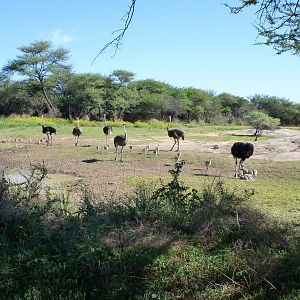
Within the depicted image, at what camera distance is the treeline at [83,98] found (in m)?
52.3

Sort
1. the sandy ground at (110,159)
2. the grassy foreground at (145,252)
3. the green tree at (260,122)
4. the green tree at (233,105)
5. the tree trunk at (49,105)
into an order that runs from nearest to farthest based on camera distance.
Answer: the grassy foreground at (145,252) → the sandy ground at (110,159) → the green tree at (260,122) → the tree trunk at (49,105) → the green tree at (233,105)

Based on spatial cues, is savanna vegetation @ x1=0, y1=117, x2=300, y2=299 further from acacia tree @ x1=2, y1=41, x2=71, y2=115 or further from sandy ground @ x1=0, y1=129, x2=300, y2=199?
acacia tree @ x1=2, y1=41, x2=71, y2=115

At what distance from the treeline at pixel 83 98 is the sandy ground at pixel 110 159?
22.8 m

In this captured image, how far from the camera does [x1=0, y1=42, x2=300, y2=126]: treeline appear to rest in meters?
52.3

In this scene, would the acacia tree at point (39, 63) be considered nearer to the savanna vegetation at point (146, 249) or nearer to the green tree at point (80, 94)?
the green tree at point (80, 94)

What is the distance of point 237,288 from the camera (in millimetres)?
4566

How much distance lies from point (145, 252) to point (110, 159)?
15.7 metres

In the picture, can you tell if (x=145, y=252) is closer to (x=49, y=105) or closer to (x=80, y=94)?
(x=80, y=94)

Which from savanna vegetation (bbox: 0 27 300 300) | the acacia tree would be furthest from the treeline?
savanna vegetation (bbox: 0 27 300 300)

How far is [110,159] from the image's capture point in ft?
67.5

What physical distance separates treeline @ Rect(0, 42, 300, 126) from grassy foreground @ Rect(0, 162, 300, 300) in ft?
148

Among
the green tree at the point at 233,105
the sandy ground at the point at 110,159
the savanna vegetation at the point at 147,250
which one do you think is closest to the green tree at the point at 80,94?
the green tree at the point at 233,105

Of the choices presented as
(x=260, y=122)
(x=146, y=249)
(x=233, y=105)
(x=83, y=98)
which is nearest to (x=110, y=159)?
(x=146, y=249)

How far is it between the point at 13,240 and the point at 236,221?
8.50 feet
